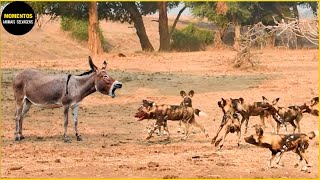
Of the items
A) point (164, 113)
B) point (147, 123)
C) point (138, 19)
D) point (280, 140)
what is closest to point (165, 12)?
point (138, 19)

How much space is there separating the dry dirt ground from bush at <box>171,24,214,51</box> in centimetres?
1351

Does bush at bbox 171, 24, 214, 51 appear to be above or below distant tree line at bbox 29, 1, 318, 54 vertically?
below

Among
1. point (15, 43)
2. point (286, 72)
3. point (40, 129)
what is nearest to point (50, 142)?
point (40, 129)

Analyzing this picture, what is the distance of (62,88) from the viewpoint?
16938 mm

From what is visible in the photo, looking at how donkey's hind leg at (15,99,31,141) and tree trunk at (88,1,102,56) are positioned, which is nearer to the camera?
donkey's hind leg at (15,99,31,141)

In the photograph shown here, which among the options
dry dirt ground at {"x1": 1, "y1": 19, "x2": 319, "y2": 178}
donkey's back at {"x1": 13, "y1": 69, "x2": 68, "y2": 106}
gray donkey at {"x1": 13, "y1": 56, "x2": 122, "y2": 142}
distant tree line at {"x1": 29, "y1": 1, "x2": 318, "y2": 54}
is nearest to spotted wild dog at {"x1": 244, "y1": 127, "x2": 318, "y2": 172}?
dry dirt ground at {"x1": 1, "y1": 19, "x2": 319, "y2": 178}

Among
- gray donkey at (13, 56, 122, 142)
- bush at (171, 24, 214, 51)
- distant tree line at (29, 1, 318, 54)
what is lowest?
gray donkey at (13, 56, 122, 142)

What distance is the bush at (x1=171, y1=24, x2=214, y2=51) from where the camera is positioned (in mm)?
58287

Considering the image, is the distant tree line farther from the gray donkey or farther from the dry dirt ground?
the gray donkey

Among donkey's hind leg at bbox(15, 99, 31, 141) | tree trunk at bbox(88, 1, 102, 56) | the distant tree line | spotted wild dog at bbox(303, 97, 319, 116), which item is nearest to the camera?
donkey's hind leg at bbox(15, 99, 31, 141)

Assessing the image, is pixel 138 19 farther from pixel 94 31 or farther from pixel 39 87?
pixel 39 87

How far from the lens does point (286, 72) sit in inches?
1358

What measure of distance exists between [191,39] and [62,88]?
42.8 metres

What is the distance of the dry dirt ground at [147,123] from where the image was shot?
13.4 m
